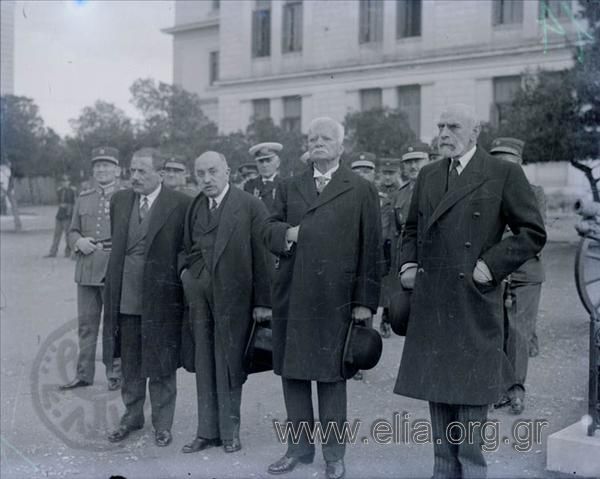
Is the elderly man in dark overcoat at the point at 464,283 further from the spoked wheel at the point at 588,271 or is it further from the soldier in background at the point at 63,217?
the soldier in background at the point at 63,217

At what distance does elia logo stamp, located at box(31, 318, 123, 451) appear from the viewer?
5.51 meters

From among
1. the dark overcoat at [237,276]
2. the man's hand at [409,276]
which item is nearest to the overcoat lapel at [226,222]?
the dark overcoat at [237,276]

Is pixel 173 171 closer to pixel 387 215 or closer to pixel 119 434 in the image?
pixel 387 215

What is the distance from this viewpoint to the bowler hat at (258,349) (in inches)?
200

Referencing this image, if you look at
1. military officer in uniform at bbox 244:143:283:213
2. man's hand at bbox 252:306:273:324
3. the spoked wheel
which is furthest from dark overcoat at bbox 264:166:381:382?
military officer in uniform at bbox 244:143:283:213

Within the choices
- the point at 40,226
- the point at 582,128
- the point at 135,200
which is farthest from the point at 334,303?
the point at 40,226

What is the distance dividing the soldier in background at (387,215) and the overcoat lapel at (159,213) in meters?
2.38

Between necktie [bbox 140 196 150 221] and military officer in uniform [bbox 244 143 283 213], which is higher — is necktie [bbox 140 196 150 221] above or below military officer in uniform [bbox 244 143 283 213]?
below

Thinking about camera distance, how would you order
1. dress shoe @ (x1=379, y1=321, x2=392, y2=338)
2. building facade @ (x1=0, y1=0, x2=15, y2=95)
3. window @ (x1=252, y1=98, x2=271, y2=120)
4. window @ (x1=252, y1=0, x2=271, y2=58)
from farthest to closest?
window @ (x1=252, y1=98, x2=271, y2=120) → window @ (x1=252, y1=0, x2=271, y2=58) → dress shoe @ (x1=379, y1=321, x2=392, y2=338) → building facade @ (x1=0, y1=0, x2=15, y2=95)

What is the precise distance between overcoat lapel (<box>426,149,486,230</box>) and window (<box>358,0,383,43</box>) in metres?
22.5

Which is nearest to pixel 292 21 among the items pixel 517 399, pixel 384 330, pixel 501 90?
pixel 501 90

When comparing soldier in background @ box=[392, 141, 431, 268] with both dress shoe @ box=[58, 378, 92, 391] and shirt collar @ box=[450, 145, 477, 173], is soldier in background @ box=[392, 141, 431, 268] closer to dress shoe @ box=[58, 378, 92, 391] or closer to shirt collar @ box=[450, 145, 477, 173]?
dress shoe @ box=[58, 378, 92, 391]

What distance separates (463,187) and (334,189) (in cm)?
85

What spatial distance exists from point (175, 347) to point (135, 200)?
3.54 ft
